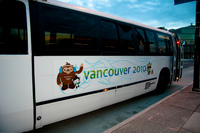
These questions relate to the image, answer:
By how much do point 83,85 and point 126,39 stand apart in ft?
6.63

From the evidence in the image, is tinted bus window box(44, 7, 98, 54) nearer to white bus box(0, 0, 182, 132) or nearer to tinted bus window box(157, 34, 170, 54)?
white bus box(0, 0, 182, 132)

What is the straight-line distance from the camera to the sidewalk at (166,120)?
3010 millimetres

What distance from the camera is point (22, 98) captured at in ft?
7.77

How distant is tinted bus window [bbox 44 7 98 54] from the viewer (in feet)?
8.84

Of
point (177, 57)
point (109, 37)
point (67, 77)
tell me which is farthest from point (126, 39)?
point (177, 57)

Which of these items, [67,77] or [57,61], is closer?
[57,61]

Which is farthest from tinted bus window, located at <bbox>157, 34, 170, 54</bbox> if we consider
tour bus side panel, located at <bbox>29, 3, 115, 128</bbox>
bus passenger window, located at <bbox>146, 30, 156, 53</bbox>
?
tour bus side panel, located at <bbox>29, 3, 115, 128</bbox>

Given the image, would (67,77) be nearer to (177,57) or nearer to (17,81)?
(17,81)

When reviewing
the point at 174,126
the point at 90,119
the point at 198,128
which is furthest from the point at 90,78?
the point at 198,128

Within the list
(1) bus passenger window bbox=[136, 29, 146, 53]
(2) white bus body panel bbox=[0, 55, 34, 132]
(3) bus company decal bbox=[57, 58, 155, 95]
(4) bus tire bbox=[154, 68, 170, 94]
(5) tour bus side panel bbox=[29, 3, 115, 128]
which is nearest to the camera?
(2) white bus body panel bbox=[0, 55, 34, 132]

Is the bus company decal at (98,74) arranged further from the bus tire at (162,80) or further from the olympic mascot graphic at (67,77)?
the bus tire at (162,80)

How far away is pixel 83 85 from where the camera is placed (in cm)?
316

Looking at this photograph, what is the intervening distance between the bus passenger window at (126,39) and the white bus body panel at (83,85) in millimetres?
234

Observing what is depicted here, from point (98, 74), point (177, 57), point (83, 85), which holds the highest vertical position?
point (177, 57)
